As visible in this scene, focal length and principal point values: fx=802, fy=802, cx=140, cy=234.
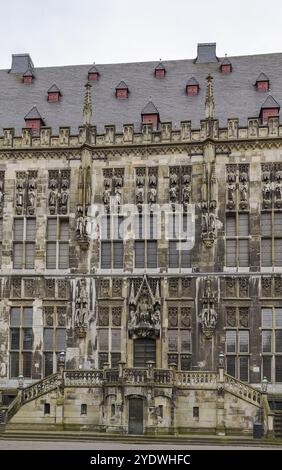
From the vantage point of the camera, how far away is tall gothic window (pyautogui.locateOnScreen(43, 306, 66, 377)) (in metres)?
39.6

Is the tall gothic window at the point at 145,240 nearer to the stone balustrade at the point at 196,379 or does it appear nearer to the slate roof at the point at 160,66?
the stone balustrade at the point at 196,379

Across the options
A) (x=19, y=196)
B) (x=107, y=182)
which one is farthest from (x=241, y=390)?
(x=19, y=196)

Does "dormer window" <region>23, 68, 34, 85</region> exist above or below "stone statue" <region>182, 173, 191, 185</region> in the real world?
above

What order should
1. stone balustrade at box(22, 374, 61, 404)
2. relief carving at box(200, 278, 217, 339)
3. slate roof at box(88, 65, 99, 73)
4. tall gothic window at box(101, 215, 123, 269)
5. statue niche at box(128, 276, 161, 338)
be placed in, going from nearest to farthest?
stone balustrade at box(22, 374, 61, 404), relief carving at box(200, 278, 217, 339), statue niche at box(128, 276, 161, 338), tall gothic window at box(101, 215, 123, 269), slate roof at box(88, 65, 99, 73)

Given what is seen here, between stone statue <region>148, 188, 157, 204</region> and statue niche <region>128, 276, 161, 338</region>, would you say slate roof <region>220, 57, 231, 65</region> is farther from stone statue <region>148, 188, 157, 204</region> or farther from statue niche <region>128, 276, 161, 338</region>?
statue niche <region>128, 276, 161, 338</region>

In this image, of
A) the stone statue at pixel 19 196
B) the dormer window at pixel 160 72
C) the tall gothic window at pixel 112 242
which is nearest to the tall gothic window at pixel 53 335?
the tall gothic window at pixel 112 242

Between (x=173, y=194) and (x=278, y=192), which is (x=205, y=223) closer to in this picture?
(x=173, y=194)

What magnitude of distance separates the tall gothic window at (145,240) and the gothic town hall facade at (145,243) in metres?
0.06

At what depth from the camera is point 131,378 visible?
3431 cm

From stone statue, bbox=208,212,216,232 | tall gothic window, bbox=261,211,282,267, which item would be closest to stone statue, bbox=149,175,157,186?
stone statue, bbox=208,212,216,232

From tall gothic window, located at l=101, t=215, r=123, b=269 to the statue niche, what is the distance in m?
1.81

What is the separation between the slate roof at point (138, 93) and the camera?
43000 mm

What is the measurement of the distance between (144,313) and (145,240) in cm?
379

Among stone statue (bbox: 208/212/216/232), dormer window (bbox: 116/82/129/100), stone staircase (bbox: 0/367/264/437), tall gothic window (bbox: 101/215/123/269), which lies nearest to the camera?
stone staircase (bbox: 0/367/264/437)
